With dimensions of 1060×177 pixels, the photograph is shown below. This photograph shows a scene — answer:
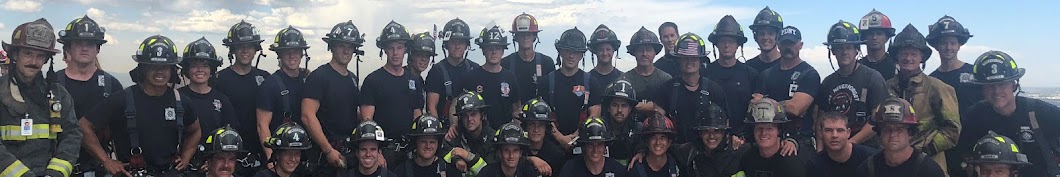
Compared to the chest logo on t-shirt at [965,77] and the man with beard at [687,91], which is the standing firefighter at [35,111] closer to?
the man with beard at [687,91]

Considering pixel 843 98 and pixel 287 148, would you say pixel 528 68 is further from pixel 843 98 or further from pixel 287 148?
pixel 843 98

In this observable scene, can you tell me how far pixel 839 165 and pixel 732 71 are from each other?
2603mm

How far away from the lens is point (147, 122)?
9.23 metres

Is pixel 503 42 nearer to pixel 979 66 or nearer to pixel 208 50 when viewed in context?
pixel 208 50

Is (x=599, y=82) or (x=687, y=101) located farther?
(x=599, y=82)

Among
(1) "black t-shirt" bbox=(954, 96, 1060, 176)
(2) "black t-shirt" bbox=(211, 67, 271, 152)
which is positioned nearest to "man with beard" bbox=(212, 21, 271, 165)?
(2) "black t-shirt" bbox=(211, 67, 271, 152)

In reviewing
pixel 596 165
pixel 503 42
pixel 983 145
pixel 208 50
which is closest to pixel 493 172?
pixel 596 165

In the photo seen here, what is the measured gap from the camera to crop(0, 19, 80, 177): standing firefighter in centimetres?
816

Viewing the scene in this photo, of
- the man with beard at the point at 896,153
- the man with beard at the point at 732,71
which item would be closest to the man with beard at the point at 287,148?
the man with beard at the point at 732,71

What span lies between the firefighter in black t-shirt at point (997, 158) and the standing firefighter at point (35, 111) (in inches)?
386

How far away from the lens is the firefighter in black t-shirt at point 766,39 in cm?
1232

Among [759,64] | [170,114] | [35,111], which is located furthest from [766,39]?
[35,111]

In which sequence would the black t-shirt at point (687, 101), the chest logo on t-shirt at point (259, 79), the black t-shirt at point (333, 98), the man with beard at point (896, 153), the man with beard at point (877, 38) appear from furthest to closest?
the man with beard at point (877, 38) → the chest logo on t-shirt at point (259, 79) → the black t-shirt at point (687, 101) → the black t-shirt at point (333, 98) → the man with beard at point (896, 153)

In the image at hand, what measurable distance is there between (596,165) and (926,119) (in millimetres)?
4424
